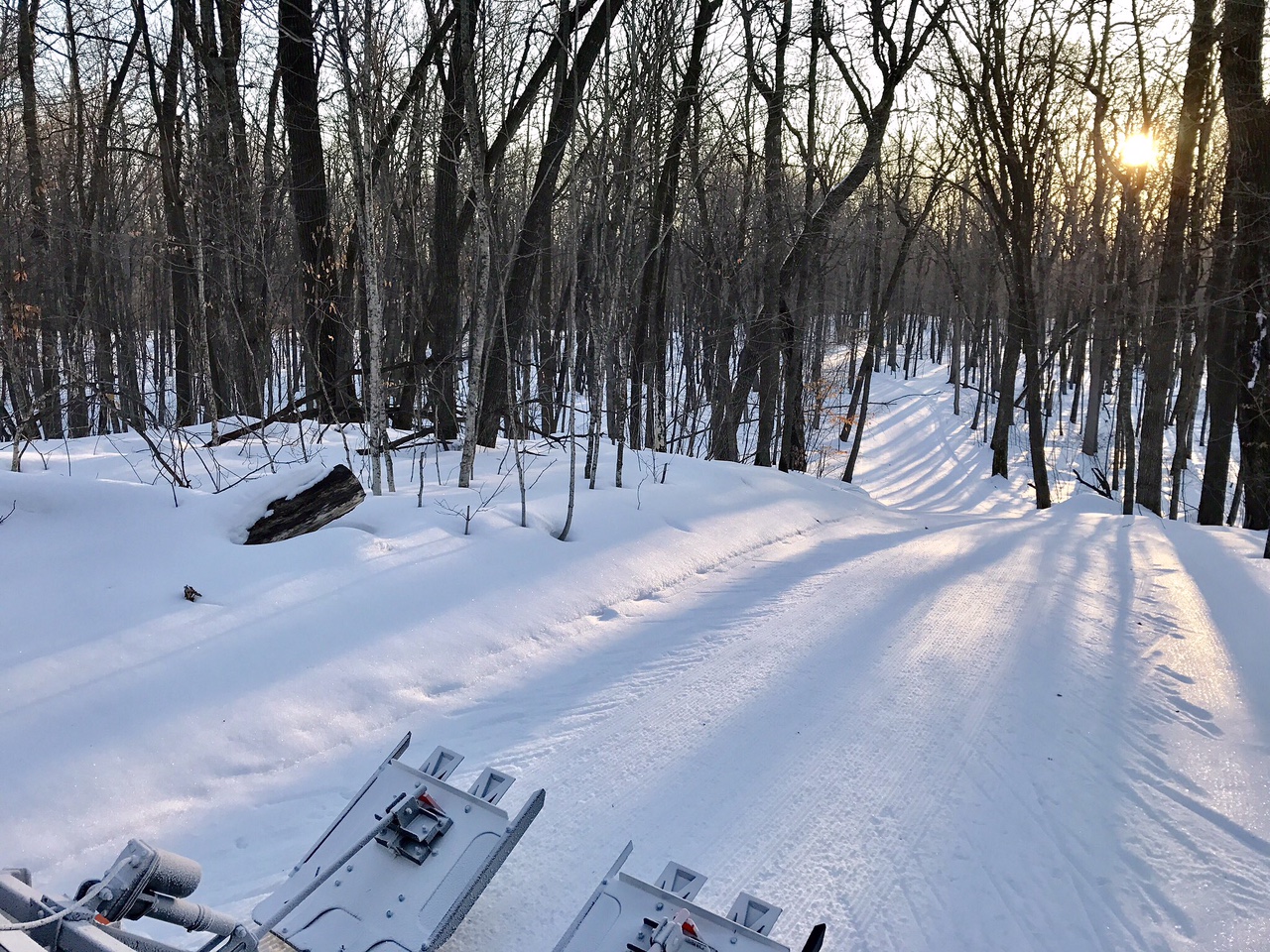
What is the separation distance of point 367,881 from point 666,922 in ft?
3.53

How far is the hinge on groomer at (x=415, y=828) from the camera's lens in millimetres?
2893

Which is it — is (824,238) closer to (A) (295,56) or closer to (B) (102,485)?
(A) (295,56)

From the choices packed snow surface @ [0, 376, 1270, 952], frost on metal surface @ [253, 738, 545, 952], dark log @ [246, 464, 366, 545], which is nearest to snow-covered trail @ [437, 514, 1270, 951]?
packed snow surface @ [0, 376, 1270, 952]

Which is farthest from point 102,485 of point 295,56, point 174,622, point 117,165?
point 117,165

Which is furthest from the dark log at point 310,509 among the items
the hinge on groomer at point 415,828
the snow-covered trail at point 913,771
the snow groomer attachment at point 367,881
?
the hinge on groomer at point 415,828

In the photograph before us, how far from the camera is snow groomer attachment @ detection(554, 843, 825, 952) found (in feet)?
8.21

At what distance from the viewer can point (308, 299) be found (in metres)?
10.8

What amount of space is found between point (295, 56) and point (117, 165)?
15893 mm

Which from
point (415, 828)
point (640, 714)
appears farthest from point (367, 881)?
point (640, 714)

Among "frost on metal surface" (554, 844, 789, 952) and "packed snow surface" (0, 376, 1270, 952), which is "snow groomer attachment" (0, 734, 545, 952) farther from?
"frost on metal surface" (554, 844, 789, 952)

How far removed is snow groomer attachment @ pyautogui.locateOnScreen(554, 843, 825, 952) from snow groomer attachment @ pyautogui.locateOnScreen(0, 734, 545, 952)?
396 mm

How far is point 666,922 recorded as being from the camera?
251cm

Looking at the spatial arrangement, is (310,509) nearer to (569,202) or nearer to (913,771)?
(913,771)

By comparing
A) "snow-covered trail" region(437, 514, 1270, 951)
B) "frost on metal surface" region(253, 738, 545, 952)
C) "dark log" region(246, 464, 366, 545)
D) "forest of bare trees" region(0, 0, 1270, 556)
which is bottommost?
"snow-covered trail" region(437, 514, 1270, 951)
